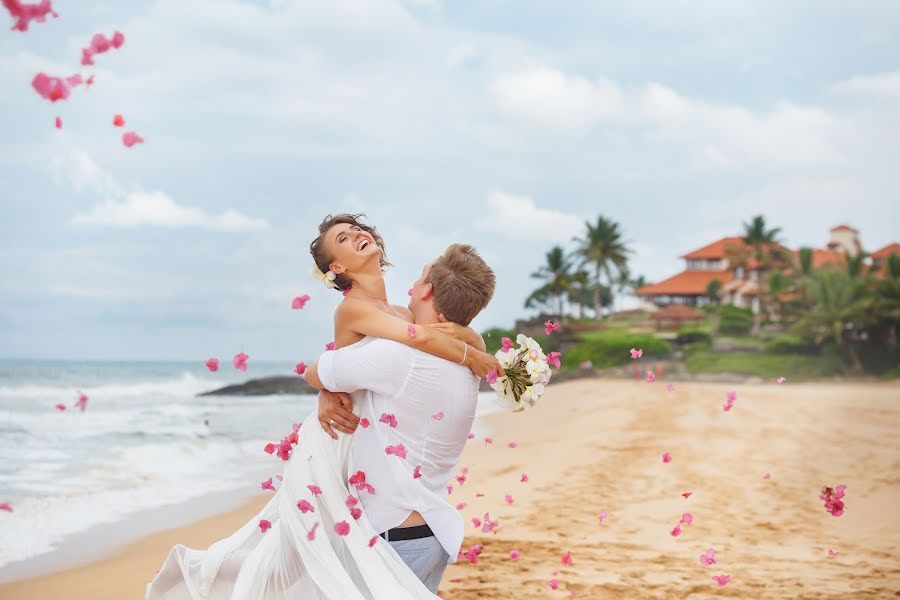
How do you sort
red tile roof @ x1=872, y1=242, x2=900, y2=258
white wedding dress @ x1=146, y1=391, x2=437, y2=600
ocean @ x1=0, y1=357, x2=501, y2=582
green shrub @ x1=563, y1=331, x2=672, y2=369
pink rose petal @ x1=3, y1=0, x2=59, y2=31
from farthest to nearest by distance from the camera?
red tile roof @ x1=872, y1=242, x2=900, y2=258
green shrub @ x1=563, y1=331, x2=672, y2=369
ocean @ x1=0, y1=357, x2=501, y2=582
white wedding dress @ x1=146, y1=391, x2=437, y2=600
pink rose petal @ x1=3, y1=0, x2=59, y2=31

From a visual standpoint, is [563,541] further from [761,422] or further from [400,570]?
[761,422]

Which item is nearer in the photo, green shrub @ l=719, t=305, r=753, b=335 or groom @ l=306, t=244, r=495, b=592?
groom @ l=306, t=244, r=495, b=592

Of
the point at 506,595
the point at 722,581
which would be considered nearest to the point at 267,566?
the point at 506,595

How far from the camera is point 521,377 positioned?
3.50 metres

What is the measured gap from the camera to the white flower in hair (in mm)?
3197

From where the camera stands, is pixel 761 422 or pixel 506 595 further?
pixel 761 422

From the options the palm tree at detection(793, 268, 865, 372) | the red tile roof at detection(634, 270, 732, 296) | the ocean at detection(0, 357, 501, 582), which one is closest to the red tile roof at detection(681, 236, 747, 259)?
the red tile roof at detection(634, 270, 732, 296)

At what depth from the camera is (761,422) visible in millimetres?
22422

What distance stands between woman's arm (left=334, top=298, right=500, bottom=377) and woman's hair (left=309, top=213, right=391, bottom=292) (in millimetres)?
198

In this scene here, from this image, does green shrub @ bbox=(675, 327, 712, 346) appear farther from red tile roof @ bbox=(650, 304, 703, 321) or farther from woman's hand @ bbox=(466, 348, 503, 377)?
woman's hand @ bbox=(466, 348, 503, 377)

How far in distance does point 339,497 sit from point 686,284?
64155 millimetres

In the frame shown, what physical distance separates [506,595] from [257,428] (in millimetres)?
18809

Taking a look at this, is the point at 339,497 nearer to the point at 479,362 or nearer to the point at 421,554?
the point at 421,554

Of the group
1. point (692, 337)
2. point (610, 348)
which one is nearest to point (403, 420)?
point (692, 337)
